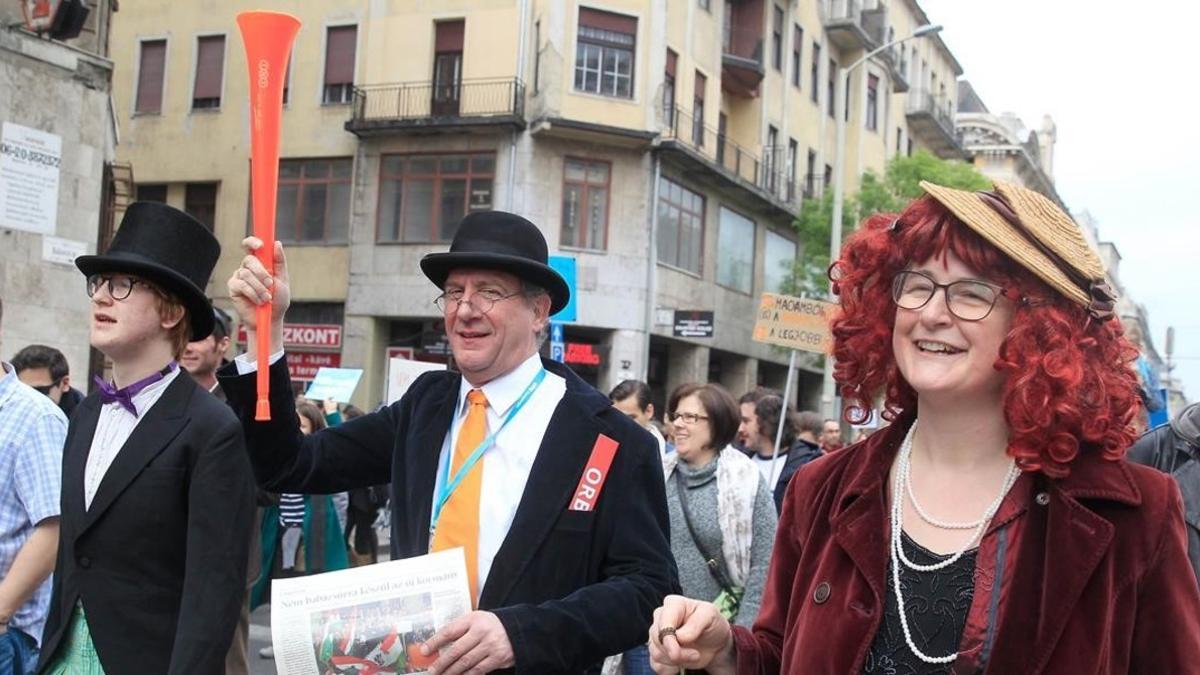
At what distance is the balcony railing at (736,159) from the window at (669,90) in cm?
5

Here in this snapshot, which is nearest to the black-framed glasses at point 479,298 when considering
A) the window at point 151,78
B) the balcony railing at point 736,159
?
the balcony railing at point 736,159

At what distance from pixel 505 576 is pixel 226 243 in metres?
29.3

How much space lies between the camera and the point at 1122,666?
7.03 feet

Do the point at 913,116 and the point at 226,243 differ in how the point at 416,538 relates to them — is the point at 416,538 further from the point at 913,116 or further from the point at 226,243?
the point at 913,116

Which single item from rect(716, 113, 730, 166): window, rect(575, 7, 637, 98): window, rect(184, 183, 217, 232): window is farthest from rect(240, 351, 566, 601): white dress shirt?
rect(184, 183, 217, 232): window

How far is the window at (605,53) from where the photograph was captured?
1087 inches

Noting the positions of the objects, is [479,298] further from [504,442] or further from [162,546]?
[162,546]

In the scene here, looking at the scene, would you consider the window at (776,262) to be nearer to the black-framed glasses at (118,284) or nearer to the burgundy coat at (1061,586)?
the black-framed glasses at (118,284)

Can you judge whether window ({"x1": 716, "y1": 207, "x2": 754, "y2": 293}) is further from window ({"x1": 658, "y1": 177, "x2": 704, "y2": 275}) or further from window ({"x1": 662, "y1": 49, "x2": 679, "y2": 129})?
window ({"x1": 662, "y1": 49, "x2": 679, "y2": 129})

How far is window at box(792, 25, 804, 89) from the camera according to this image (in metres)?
35.8

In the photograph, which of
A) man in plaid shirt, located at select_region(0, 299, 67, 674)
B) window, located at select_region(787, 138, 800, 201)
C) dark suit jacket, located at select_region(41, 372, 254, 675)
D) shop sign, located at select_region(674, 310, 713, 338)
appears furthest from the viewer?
window, located at select_region(787, 138, 800, 201)

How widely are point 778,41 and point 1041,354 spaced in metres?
34.1

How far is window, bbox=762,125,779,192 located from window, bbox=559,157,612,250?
24.2ft

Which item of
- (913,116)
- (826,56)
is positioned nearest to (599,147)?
(826,56)
